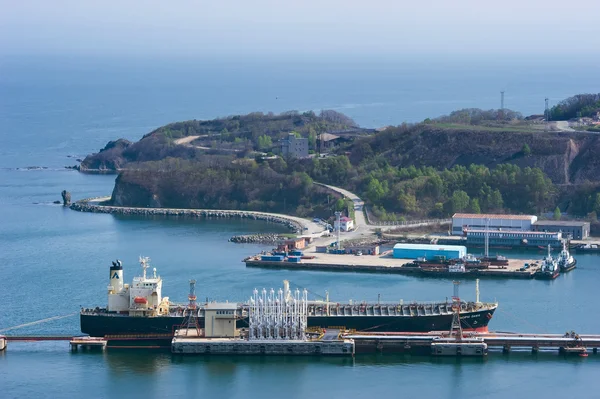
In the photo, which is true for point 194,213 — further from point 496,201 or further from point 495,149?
point 495,149

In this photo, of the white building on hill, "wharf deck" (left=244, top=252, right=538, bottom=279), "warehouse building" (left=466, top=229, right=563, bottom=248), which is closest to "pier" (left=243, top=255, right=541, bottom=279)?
"wharf deck" (left=244, top=252, right=538, bottom=279)

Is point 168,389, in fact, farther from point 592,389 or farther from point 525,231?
point 525,231

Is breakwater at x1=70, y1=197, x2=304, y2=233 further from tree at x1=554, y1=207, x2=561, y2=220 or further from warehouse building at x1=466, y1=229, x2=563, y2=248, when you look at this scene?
tree at x1=554, y1=207, x2=561, y2=220

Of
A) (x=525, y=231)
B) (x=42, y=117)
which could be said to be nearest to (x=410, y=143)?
(x=525, y=231)

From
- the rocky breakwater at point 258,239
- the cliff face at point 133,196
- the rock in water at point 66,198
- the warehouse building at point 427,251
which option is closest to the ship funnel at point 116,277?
the warehouse building at point 427,251

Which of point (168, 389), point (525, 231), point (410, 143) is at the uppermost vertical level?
point (410, 143)

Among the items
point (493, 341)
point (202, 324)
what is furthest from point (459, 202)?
point (202, 324)
